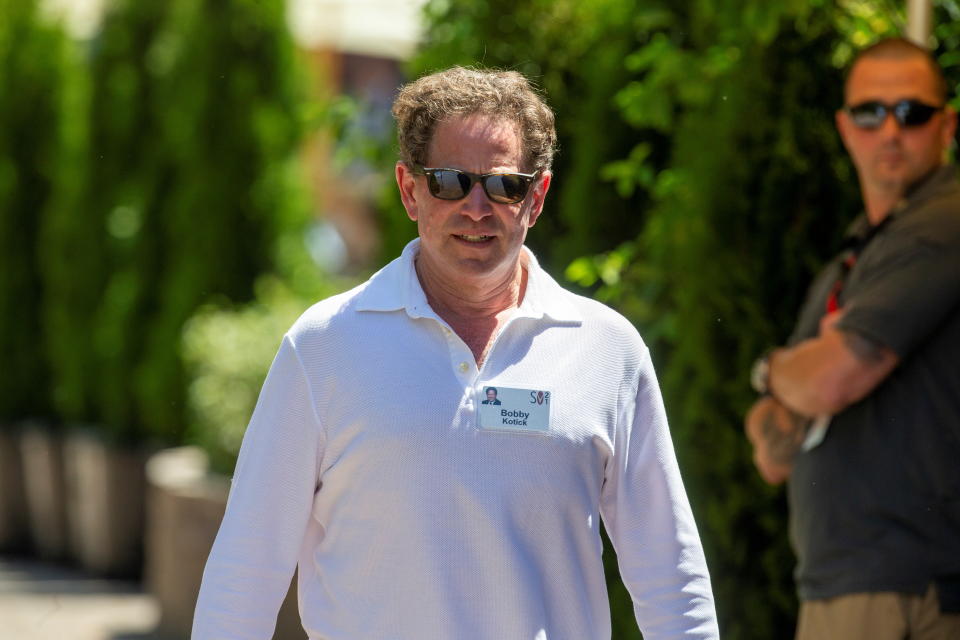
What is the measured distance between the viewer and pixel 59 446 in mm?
11523

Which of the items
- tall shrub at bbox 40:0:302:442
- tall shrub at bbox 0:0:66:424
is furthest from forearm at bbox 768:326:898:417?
tall shrub at bbox 0:0:66:424

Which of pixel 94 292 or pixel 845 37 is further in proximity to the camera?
pixel 94 292

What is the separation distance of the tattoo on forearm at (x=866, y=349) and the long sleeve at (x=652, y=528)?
0.92m

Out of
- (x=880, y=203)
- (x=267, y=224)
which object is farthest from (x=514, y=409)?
(x=267, y=224)

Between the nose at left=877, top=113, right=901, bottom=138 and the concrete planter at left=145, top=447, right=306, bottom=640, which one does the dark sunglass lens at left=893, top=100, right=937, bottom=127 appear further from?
the concrete planter at left=145, top=447, right=306, bottom=640

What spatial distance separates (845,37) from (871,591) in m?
2.09

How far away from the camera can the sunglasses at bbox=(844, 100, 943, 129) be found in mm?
3811

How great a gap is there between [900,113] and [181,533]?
15.9ft

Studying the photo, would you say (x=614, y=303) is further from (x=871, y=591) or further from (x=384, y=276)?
(x=384, y=276)

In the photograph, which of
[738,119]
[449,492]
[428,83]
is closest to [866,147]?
[738,119]

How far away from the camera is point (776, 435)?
12.8 ft

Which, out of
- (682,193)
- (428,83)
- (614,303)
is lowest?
(614,303)

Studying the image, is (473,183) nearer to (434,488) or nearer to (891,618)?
(434,488)

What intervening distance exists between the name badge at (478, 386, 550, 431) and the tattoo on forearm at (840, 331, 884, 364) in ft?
3.95
